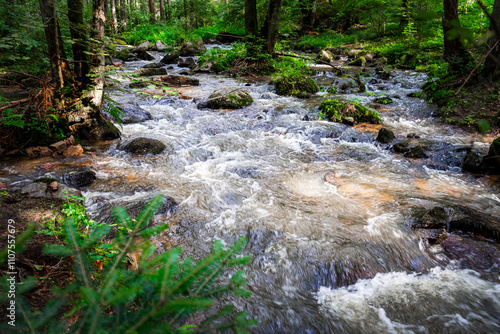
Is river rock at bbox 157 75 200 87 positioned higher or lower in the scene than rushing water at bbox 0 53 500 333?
higher

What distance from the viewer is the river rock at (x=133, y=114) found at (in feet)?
27.9

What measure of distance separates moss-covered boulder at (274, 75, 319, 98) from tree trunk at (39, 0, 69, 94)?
25.8 feet

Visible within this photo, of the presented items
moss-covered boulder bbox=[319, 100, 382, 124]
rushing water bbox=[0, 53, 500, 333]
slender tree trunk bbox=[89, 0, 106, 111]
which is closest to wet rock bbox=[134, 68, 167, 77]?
rushing water bbox=[0, 53, 500, 333]

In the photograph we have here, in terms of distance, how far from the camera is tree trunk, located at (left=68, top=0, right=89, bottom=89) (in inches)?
227

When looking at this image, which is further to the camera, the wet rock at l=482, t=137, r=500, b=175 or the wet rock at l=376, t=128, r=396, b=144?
the wet rock at l=376, t=128, r=396, b=144

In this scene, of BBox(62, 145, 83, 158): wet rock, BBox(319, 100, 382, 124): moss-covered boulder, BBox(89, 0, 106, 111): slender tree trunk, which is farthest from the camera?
BBox(319, 100, 382, 124): moss-covered boulder

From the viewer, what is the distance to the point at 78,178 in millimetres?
5078

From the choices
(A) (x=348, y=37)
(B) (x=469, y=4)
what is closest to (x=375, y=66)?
(B) (x=469, y=4)

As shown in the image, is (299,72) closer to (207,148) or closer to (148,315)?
(207,148)

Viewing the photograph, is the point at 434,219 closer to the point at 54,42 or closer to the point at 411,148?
the point at 411,148

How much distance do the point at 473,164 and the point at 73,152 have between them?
8773 mm

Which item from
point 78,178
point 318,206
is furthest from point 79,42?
point 318,206

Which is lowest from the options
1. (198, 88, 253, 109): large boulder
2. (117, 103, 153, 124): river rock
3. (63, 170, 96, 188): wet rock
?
(63, 170, 96, 188): wet rock

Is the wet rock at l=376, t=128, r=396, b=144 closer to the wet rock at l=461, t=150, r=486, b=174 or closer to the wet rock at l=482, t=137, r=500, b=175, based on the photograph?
the wet rock at l=461, t=150, r=486, b=174
